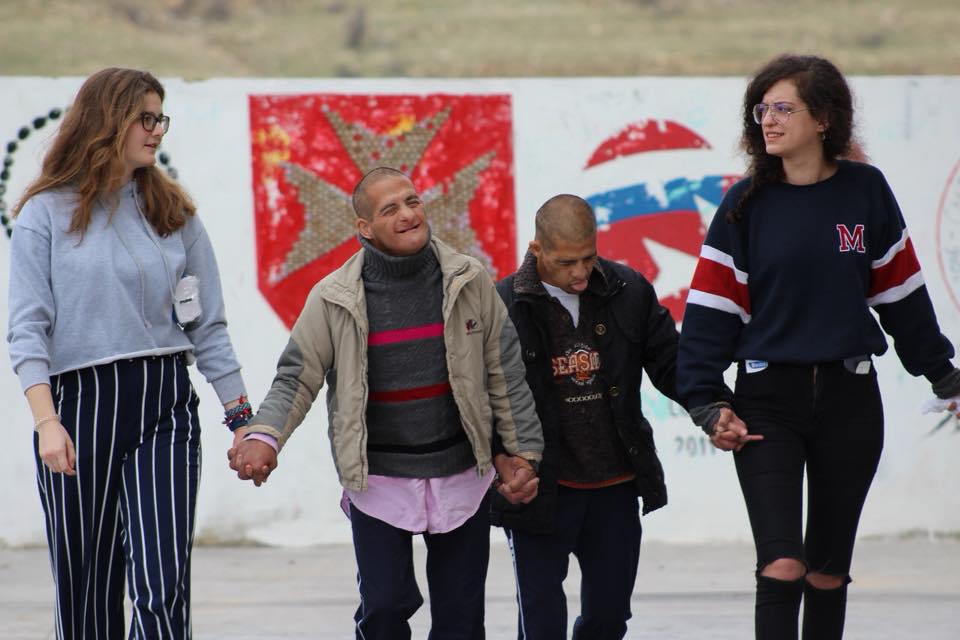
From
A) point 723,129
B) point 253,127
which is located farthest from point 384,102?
point 723,129

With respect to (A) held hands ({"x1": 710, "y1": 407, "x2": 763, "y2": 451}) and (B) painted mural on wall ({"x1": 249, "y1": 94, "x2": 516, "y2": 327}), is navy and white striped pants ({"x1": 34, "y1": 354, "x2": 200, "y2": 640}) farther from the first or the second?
(B) painted mural on wall ({"x1": 249, "y1": 94, "x2": 516, "y2": 327})

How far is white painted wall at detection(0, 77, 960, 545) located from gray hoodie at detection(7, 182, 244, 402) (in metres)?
2.67

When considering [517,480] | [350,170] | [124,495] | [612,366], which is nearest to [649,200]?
[350,170]

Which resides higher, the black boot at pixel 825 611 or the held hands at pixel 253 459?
the held hands at pixel 253 459

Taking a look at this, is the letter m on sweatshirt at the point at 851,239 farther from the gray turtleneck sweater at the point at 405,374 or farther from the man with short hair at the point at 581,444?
the gray turtleneck sweater at the point at 405,374

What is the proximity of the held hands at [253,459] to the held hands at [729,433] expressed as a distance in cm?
119

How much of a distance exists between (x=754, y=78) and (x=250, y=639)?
9.12 feet

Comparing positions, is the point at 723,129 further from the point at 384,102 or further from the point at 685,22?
the point at 685,22

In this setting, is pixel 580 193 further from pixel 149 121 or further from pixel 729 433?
pixel 149 121

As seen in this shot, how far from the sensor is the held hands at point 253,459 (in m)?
3.56

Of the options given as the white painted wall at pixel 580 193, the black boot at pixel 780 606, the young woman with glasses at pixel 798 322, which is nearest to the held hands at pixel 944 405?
the young woman with glasses at pixel 798 322

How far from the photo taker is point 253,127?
21.1 feet

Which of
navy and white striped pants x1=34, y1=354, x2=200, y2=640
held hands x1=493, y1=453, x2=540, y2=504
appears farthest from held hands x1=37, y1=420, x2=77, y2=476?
→ held hands x1=493, y1=453, x2=540, y2=504

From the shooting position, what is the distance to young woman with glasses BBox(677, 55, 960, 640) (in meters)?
3.74
